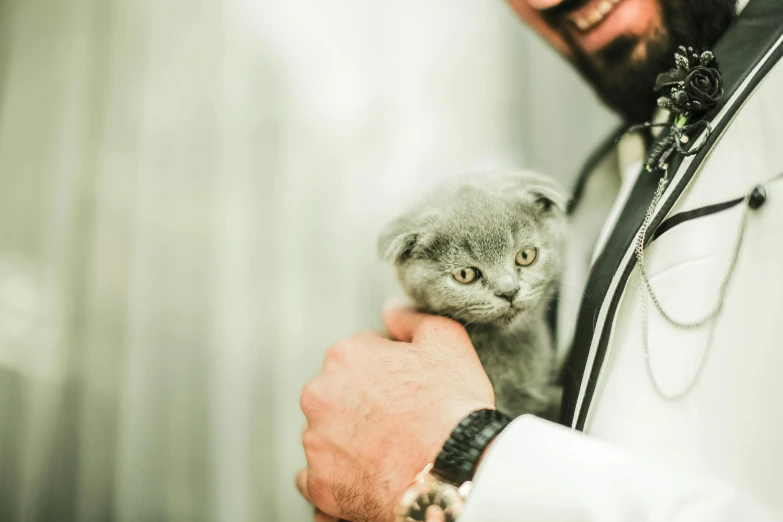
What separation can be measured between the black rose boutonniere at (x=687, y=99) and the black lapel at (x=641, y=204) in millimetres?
14

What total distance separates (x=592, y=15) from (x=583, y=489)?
3.01 feet

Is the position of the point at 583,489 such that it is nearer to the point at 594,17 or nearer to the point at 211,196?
the point at 594,17

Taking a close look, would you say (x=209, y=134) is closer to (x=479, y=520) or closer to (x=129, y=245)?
(x=129, y=245)

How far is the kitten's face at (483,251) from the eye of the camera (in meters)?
0.85

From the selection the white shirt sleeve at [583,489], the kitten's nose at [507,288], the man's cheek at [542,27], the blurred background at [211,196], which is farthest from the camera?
the blurred background at [211,196]

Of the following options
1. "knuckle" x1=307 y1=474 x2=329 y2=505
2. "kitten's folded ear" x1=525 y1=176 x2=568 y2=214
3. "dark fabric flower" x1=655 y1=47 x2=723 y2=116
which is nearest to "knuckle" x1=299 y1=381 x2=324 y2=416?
"knuckle" x1=307 y1=474 x2=329 y2=505

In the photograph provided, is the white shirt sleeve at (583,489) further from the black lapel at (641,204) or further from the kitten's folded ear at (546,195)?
the kitten's folded ear at (546,195)

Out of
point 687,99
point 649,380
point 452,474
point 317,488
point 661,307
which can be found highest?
point 687,99

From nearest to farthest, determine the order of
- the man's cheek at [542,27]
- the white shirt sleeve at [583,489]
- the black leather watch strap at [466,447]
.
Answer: the white shirt sleeve at [583,489] < the black leather watch strap at [466,447] < the man's cheek at [542,27]

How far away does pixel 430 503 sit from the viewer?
1.84 feet

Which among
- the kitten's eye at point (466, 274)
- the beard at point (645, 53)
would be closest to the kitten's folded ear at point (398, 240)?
the kitten's eye at point (466, 274)

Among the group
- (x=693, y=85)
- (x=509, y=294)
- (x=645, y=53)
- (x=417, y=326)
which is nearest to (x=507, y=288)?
(x=509, y=294)

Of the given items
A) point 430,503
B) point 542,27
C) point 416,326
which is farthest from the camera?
point 542,27

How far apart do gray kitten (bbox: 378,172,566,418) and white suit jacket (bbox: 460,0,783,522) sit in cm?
17
